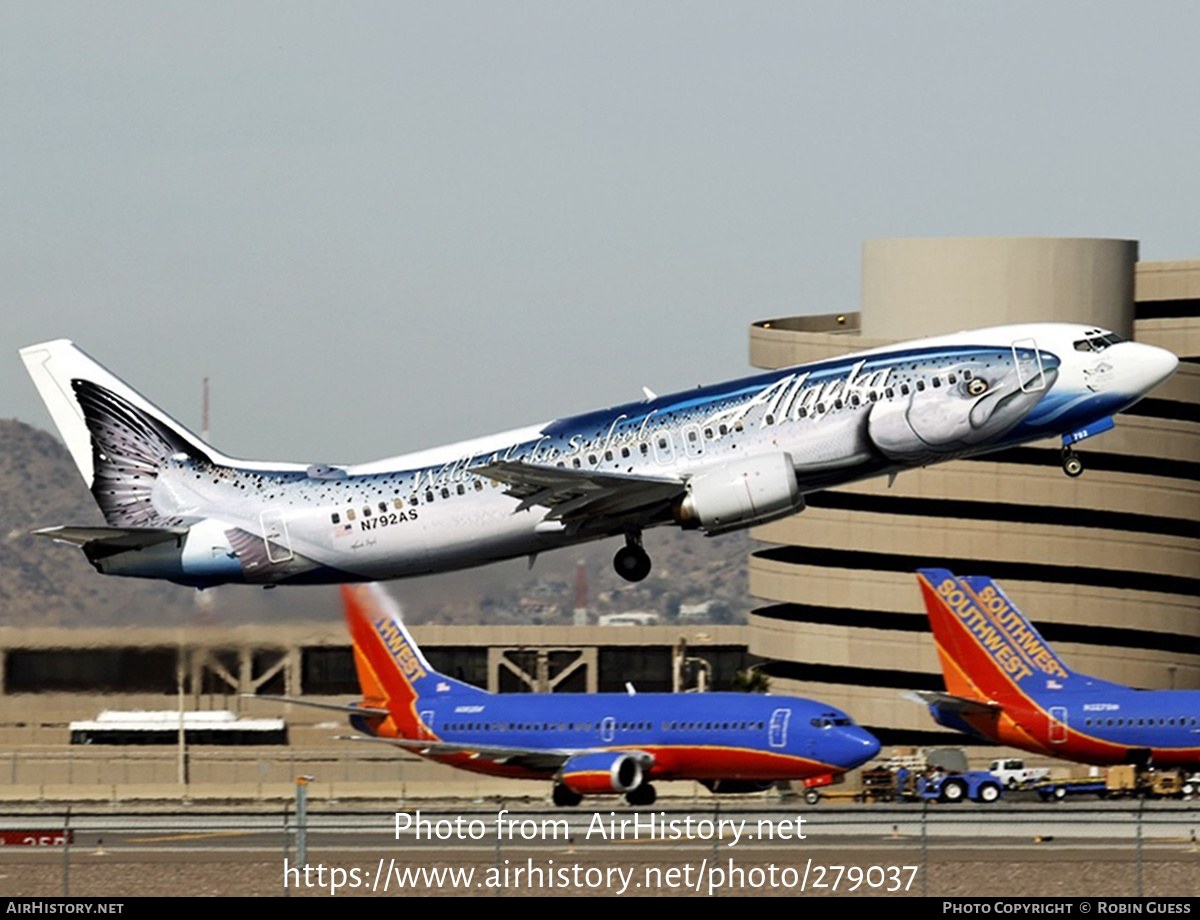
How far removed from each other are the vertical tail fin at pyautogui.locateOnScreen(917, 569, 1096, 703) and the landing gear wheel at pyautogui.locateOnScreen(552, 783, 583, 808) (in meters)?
22.7

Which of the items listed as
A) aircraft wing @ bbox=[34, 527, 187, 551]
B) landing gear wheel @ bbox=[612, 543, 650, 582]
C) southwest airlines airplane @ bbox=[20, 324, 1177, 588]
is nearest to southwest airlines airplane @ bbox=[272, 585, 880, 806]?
southwest airlines airplane @ bbox=[20, 324, 1177, 588]

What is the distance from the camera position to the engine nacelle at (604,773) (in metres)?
77.1

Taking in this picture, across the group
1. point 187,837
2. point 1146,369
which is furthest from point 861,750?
point 1146,369

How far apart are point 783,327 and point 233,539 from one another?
10740 cm

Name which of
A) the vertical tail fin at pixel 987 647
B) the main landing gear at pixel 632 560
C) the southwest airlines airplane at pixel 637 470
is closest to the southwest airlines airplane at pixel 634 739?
the vertical tail fin at pixel 987 647

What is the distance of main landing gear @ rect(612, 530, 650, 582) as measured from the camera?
55.8 m

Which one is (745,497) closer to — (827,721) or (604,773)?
(604,773)

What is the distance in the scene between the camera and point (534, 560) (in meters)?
58.2

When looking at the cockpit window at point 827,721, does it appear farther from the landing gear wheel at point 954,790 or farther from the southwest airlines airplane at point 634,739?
the landing gear wheel at point 954,790

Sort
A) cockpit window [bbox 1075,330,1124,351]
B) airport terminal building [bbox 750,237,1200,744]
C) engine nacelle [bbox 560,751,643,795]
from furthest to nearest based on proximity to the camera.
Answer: airport terminal building [bbox 750,237,1200,744], engine nacelle [bbox 560,751,643,795], cockpit window [bbox 1075,330,1124,351]

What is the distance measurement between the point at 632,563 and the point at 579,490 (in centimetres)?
229

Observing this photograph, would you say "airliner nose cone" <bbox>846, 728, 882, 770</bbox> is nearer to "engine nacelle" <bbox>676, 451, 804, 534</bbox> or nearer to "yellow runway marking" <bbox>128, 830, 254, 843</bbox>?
"yellow runway marking" <bbox>128, 830, 254, 843</bbox>
